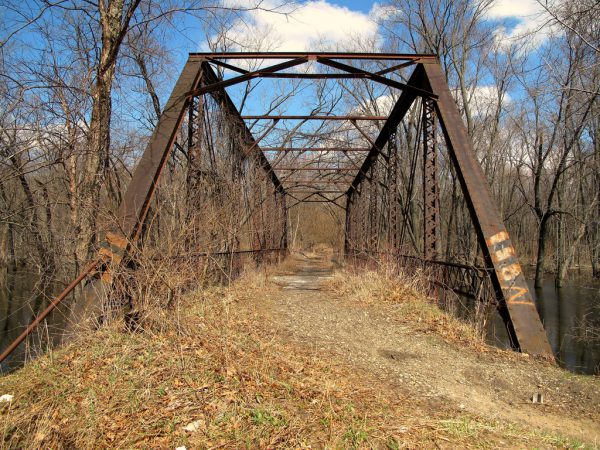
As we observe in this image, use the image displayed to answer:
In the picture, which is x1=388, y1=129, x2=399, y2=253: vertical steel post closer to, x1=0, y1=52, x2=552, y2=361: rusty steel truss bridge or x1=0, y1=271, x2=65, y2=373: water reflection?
x1=0, y1=52, x2=552, y2=361: rusty steel truss bridge

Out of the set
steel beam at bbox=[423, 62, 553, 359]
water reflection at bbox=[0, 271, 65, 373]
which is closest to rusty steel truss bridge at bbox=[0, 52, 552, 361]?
steel beam at bbox=[423, 62, 553, 359]

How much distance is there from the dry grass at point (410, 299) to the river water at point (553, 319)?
548 mm

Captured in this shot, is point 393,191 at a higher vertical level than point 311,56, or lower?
lower

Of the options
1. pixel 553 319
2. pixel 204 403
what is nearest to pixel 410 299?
pixel 204 403

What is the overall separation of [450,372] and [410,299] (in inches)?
130

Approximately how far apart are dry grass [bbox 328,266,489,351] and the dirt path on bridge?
0.18m

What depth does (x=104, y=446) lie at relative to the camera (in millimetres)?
2721

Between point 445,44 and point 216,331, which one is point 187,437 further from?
point 445,44

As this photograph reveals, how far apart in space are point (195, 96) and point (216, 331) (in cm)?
439

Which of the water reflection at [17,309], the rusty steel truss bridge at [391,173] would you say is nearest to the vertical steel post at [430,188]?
the rusty steel truss bridge at [391,173]

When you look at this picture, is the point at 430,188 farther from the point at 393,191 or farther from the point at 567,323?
the point at 567,323

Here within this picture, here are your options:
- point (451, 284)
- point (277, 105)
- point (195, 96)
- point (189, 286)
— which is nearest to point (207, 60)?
point (195, 96)

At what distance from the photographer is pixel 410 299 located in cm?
768

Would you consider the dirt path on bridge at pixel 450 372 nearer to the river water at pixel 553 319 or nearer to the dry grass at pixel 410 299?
the dry grass at pixel 410 299
